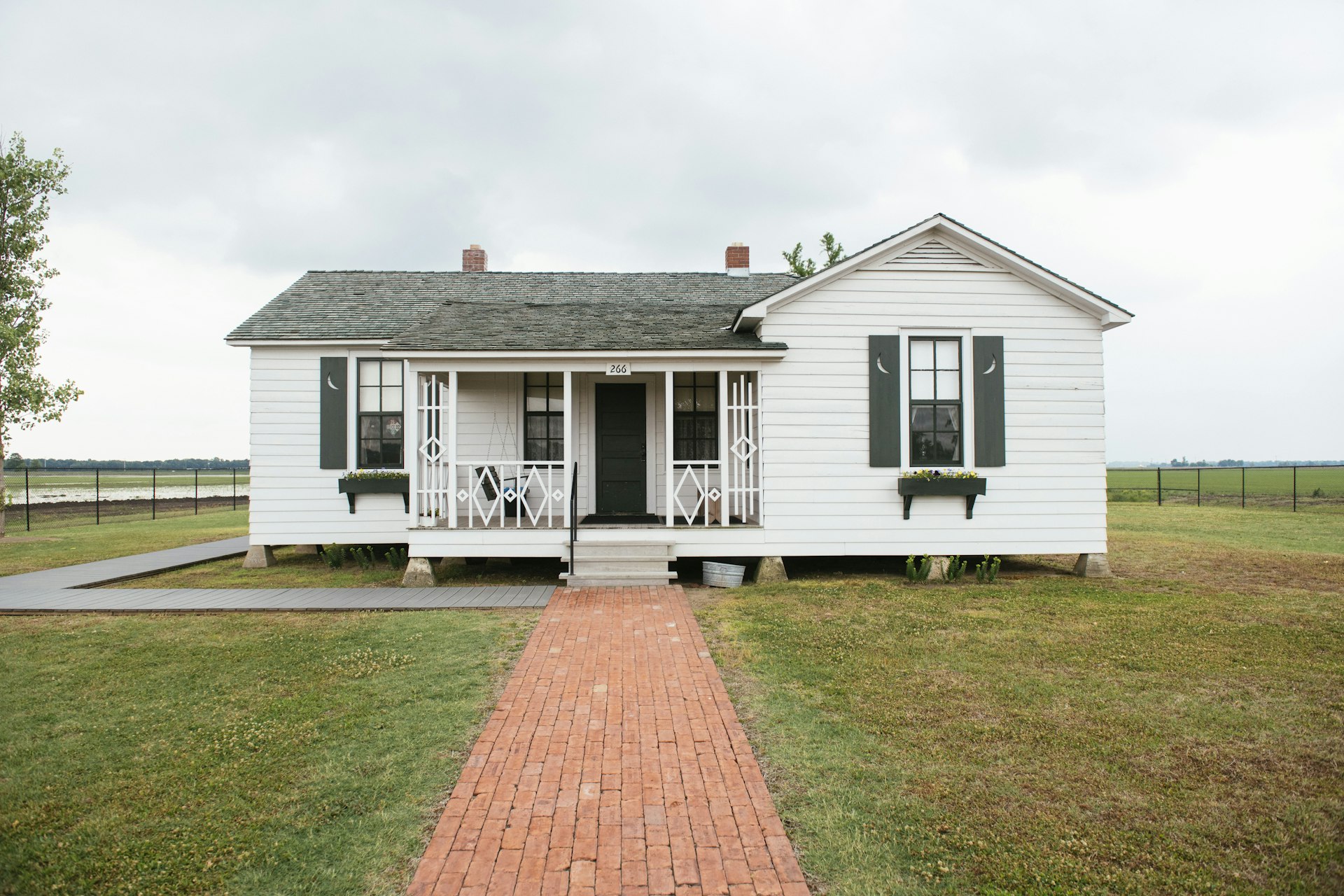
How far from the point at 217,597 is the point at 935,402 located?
32.9ft

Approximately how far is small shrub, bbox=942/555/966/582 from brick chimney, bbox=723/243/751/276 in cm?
770

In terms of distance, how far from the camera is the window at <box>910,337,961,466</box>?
939 cm

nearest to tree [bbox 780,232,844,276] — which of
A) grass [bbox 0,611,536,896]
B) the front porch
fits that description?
the front porch

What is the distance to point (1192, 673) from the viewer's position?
519 cm

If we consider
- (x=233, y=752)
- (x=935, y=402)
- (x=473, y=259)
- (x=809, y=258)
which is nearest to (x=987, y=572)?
(x=935, y=402)

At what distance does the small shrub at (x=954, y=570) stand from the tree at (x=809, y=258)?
47.3 ft

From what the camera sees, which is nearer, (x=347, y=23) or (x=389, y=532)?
(x=389, y=532)

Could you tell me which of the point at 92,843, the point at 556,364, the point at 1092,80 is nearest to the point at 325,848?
the point at 92,843

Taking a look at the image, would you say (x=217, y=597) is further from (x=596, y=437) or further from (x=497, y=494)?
(x=596, y=437)

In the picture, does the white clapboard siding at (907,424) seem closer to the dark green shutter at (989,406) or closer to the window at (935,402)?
the dark green shutter at (989,406)

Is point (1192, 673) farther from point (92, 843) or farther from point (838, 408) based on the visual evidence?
point (92, 843)

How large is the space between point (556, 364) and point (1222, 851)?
8.15 m

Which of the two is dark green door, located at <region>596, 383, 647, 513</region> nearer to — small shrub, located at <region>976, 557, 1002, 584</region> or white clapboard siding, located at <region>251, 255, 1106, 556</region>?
white clapboard siding, located at <region>251, 255, 1106, 556</region>

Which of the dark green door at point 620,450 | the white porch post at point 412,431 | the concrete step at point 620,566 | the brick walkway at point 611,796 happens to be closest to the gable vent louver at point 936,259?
the dark green door at point 620,450
